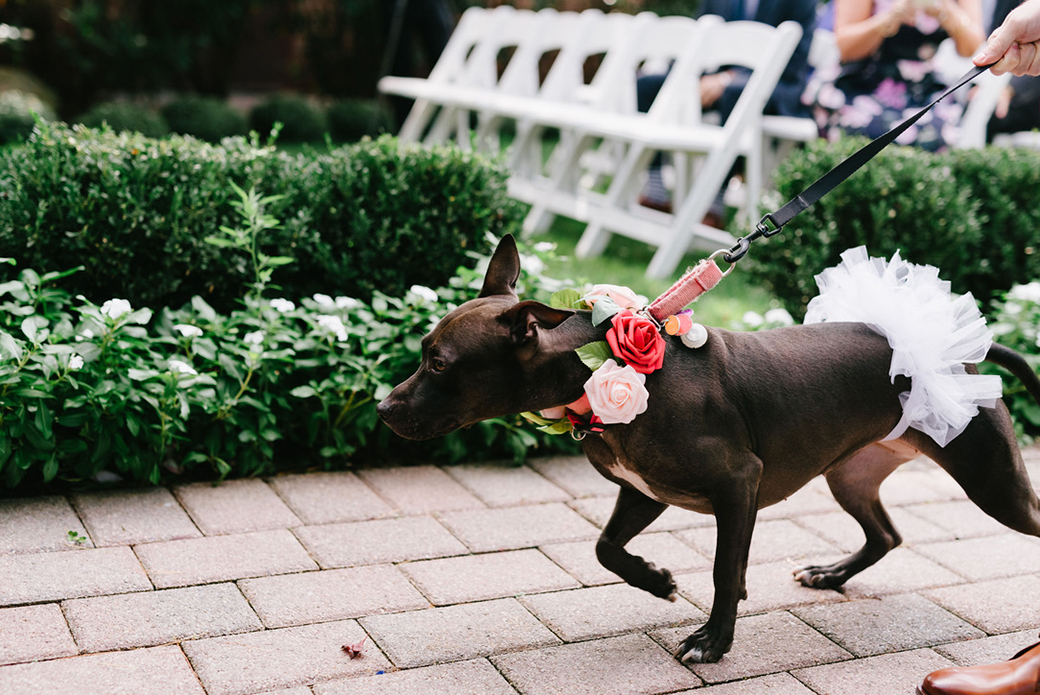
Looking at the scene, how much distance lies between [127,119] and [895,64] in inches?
292

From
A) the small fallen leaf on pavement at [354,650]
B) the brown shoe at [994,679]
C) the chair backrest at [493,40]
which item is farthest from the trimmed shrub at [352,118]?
the brown shoe at [994,679]

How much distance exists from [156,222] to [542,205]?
4.61m

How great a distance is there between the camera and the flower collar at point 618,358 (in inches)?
94.6

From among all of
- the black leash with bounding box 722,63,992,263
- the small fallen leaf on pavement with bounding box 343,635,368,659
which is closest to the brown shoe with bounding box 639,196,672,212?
the black leash with bounding box 722,63,992,263

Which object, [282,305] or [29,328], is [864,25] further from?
[29,328]

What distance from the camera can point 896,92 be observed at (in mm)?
6383

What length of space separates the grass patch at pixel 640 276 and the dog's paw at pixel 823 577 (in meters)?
1.61

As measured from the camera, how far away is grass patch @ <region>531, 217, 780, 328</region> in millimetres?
5719

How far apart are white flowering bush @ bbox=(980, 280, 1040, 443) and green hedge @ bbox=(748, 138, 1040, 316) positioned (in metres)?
0.30

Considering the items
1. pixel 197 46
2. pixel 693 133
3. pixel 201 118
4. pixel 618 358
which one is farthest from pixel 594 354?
pixel 197 46

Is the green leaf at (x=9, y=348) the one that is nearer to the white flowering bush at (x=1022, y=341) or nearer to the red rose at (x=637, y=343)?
the red rose at (x=637, y=343)

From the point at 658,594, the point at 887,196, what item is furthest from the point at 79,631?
the point at 887,196

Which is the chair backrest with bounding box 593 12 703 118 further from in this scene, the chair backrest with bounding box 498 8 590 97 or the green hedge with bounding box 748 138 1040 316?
the green hedge with bounding box 748 138 1040 316

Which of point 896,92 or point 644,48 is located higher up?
point 644,48
